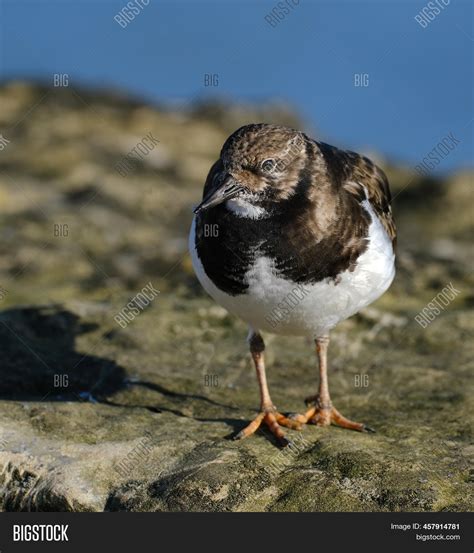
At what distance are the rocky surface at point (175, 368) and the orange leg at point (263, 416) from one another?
90 millimetres

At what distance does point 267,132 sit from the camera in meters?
6.05

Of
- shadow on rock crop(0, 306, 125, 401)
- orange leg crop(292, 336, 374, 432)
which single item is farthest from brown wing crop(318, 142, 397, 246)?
shadow on rock crop(0, 306, 125, 401)

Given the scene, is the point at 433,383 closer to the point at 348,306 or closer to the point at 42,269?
the point at 348,306

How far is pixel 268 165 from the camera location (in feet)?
19.6

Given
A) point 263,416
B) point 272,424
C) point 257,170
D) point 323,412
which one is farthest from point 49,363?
point 257,170

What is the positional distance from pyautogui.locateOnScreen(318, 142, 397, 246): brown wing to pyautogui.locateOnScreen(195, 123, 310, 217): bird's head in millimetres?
500

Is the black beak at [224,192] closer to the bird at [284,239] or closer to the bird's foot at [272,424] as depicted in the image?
the bird at [284,239]

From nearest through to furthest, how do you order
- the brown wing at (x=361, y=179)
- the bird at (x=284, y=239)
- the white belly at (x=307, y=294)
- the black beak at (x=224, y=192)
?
the black beak at (x=224, y=192)
the bird at (x=284, y=239)
the white belly at (x=307, y=294)
the brown wing at (x=361, y=179)

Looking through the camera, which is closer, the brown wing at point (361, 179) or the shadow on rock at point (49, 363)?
the brown wing at point (361, 179)

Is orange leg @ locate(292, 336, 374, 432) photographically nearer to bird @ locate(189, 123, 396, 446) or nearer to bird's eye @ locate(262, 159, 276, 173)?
bird @ locate(189, 123, 396, 446)

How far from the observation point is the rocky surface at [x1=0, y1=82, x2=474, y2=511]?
5730 mm

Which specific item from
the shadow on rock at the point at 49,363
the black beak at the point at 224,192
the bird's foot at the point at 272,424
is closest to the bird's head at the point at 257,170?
the black beak at the point at 224,192

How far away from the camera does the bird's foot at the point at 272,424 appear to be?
647 cm
